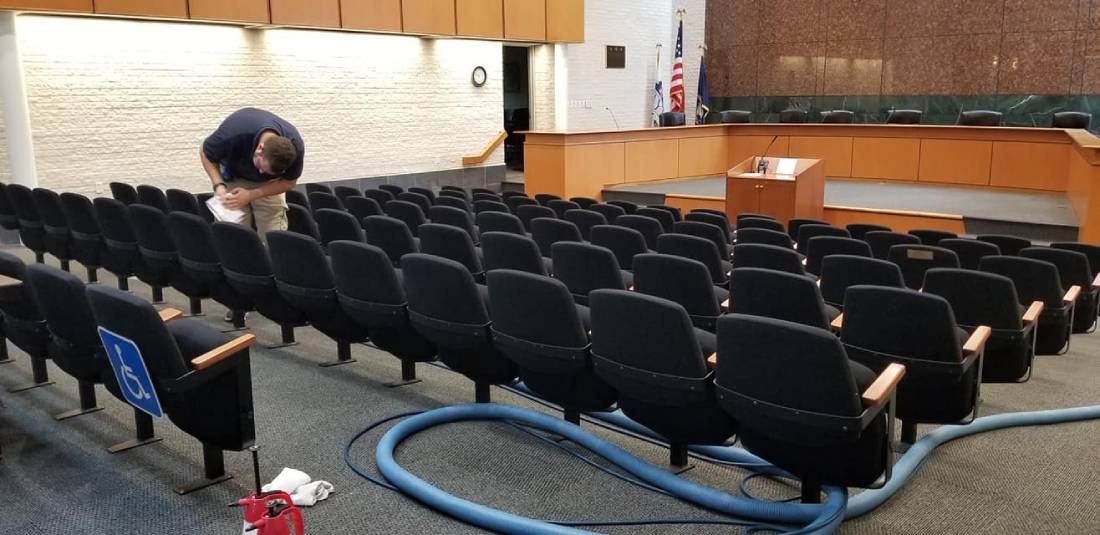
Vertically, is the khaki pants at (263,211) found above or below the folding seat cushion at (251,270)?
above

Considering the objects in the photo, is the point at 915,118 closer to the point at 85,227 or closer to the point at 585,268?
the point at 585,268

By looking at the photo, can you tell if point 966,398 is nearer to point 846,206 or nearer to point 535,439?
point 535,439

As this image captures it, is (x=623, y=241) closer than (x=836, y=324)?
No

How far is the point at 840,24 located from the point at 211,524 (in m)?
15.0

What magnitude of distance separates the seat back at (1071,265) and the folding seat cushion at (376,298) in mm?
3495

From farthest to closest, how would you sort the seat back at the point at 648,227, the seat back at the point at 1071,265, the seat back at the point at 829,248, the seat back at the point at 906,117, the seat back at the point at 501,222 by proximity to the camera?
the seat back at the point at 906,117 < the seat back at the point at 648,227 < the seat back at the point at 501,222 < the seat back at the point at 829,248 < the seat back at the point at 1071,265

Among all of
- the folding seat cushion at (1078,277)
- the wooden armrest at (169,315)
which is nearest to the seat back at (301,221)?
the wooden armrest at (169,315)

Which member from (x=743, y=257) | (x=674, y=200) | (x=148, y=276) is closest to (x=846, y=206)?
(x=674, y=200)

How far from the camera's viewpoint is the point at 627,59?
14.9 meters

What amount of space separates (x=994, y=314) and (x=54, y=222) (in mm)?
6107

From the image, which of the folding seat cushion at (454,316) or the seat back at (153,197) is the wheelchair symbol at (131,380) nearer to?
the folding seat cushion at (454,316)

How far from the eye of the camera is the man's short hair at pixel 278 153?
4.59m

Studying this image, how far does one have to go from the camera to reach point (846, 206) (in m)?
9.34

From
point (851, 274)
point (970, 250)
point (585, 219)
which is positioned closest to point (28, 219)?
point (585, 219)
